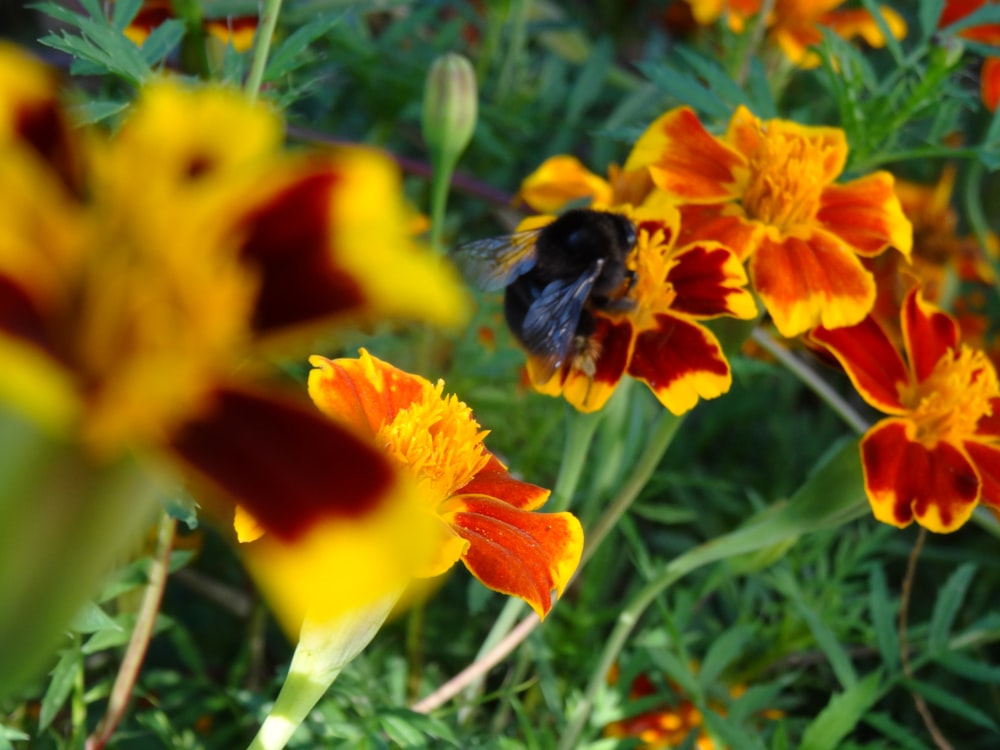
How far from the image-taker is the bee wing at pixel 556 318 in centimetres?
76

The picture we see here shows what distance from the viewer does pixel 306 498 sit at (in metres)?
0.34

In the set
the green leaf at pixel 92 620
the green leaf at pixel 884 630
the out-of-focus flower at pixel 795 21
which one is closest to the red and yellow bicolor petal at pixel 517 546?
the green leaf at pixel 92 620

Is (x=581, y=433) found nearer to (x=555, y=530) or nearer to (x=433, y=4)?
(x=555, y=530)

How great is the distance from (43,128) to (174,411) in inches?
4.5

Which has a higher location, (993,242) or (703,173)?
(703,173)

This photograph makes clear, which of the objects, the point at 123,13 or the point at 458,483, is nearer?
the point at 458,483

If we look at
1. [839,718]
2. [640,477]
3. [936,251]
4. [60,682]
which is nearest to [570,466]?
[640,477]

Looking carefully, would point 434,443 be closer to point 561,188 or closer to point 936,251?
point 561,188

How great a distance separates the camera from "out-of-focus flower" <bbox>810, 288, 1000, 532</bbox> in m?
0.73

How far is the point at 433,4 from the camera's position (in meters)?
1.48

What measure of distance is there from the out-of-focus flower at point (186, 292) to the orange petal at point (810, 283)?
436mm

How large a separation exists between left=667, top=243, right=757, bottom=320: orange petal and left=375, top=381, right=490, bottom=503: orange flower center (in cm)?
20

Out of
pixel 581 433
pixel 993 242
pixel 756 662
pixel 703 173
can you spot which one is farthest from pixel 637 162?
pixel 993 242

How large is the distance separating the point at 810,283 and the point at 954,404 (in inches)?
5.6
